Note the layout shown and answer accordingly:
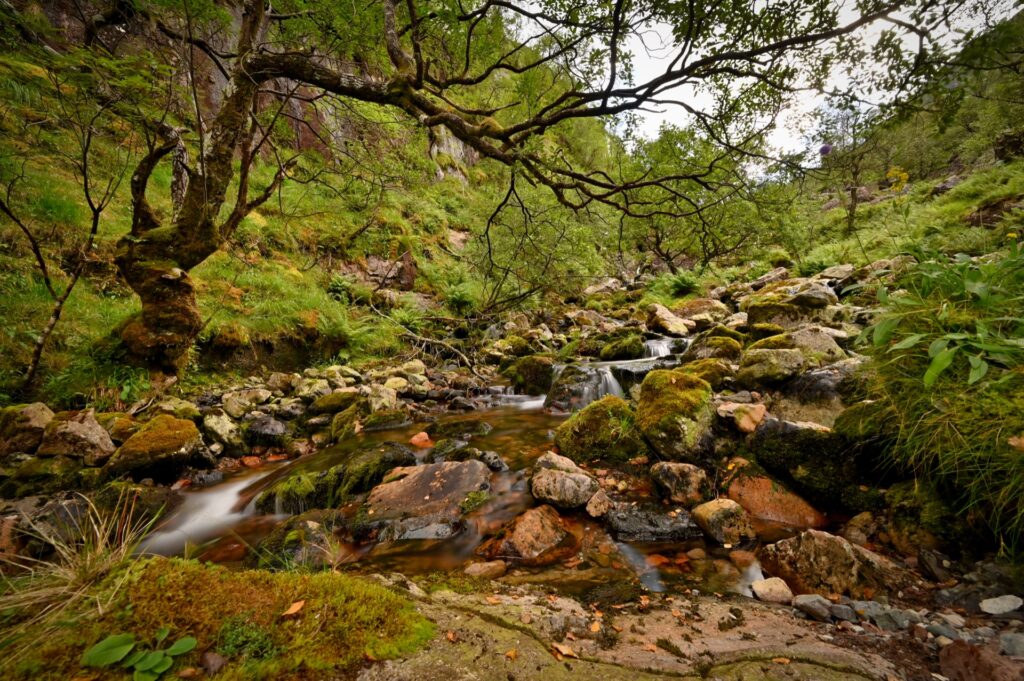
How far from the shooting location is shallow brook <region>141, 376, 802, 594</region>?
8.77ft

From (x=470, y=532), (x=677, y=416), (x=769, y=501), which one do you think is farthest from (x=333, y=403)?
(x=769, y=501)

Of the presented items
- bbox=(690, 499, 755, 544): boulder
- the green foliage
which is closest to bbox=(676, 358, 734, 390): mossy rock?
A: the green foliage

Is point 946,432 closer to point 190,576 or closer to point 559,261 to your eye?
point 190,576

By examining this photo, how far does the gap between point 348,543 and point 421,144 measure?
5.97 m

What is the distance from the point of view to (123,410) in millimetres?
5562

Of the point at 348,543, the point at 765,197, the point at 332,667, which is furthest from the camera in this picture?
the point at 765,197

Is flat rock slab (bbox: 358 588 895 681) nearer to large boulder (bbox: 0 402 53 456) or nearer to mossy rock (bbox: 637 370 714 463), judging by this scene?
mossy rock (bbox: 637 370 714 463)

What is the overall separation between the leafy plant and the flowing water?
0.86 meters

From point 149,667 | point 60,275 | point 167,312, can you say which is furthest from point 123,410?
point 149,667

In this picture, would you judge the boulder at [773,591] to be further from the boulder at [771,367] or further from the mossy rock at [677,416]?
the boulder at [771,367]

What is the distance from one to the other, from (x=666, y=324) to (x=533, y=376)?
5231 millimetres

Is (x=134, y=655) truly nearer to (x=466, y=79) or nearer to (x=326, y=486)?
(x=326, y=486)

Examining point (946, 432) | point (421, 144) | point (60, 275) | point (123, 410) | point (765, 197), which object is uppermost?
point (421, 144)

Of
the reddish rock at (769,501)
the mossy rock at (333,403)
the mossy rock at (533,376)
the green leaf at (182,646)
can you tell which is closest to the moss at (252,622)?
the green leaf at (182,646)
